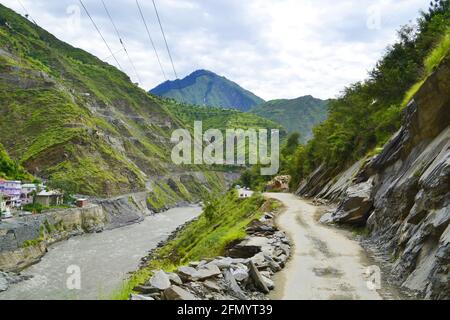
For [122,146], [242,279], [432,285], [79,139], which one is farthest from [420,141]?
[122,146]

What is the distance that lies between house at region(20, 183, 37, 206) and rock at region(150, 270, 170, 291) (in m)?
83.3

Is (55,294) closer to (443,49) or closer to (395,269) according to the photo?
(395,269)

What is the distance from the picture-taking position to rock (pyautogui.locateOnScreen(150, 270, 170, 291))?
10391 millimetres

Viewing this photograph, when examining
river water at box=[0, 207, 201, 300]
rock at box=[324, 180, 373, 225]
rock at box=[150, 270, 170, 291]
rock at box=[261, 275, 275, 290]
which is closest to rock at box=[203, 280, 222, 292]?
rock at box=[150, 270, 170, 291]

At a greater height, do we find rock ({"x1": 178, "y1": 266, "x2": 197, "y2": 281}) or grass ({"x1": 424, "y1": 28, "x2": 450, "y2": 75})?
grass ({"x1": 424, "y1": 28, "x2": 450, "y2": 75})

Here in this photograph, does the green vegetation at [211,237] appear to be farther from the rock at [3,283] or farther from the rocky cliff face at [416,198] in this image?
the rock at [3,283]

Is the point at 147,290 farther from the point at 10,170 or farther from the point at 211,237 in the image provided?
the point at 10,170

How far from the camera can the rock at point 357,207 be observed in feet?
80.5

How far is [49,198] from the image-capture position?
295 feet

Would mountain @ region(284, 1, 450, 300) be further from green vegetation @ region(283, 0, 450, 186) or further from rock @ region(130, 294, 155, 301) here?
rock @ region(130, 294, 155, 301)

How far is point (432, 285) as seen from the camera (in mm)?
10875

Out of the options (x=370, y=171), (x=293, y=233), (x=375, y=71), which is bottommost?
(x=293, y=233)

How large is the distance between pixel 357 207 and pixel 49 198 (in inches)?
3185
